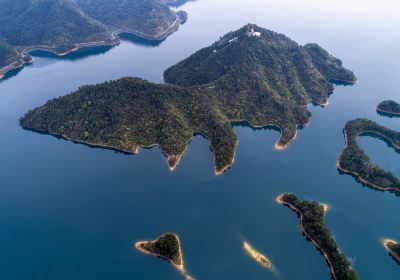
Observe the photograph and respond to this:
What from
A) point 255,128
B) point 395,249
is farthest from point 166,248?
point 255,128

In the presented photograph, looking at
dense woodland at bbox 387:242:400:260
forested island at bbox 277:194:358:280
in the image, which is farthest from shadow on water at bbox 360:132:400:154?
forested island at bbox 277:194:358:280

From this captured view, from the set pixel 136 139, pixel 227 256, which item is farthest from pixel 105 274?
pixel 136 139

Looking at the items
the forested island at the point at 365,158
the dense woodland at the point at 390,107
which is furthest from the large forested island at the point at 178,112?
the dense woodland at the point at 390,107

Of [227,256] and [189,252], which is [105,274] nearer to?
[189,252]

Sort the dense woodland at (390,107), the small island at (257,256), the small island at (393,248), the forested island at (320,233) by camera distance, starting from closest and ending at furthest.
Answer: the forested island at (320,233), the small island at (257,256), the small island at (393,248), the dense woodland at (390,107)

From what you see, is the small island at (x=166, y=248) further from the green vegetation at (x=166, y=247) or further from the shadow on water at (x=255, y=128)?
the shadow on water at (x=255, y=128)

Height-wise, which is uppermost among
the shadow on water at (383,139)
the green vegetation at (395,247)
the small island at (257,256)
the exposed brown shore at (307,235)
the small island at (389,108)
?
the small island at (389,108)
